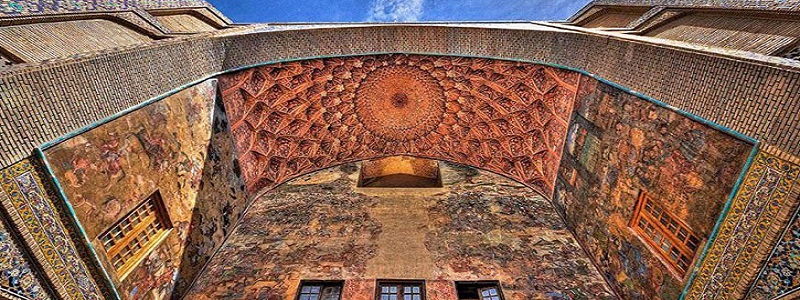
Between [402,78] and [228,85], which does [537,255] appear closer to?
[402,78]

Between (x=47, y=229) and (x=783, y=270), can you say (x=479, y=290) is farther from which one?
(x=47, y=229)

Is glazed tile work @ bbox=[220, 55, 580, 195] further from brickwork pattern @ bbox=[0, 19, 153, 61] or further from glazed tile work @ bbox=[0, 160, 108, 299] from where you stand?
glazed tile work @ bbox=[0, 160, 108, 299]

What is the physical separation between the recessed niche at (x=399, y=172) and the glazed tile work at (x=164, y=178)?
11.2 ft

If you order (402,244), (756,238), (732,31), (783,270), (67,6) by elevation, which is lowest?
(402,244)


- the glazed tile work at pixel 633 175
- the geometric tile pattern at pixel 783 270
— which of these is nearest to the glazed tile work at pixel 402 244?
the glazed tile work at pixel 633 175

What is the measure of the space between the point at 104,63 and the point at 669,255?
7.40 meters

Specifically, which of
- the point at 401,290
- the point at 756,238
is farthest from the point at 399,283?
the point at 756,238

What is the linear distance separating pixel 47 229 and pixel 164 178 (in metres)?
1.77

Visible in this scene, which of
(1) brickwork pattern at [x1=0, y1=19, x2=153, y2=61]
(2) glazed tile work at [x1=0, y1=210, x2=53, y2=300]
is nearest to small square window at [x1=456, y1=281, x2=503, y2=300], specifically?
(2) glazed tile work at [x1=0, y1=210, x2=53, y2=300]

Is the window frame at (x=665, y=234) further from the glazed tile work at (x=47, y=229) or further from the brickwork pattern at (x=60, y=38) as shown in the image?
the brickwork pattern at (x=60, y=38)

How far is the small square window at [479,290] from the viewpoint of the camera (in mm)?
5676

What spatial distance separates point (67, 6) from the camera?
233 inches

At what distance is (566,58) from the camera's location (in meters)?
6.55

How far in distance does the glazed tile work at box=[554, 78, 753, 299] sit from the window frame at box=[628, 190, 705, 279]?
8 cm
